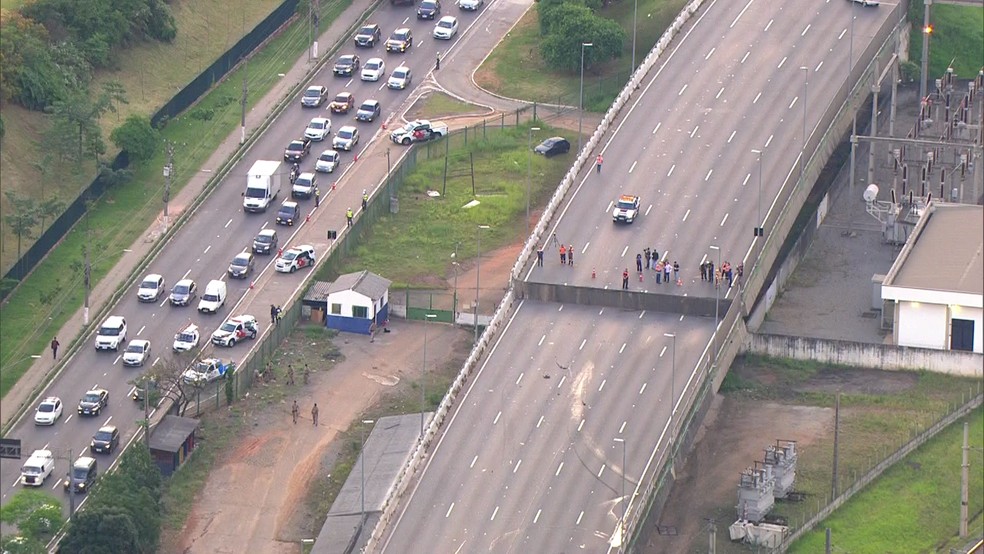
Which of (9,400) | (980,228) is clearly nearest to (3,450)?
(9,400)

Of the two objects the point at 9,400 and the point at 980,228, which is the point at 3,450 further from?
the point at 980,228

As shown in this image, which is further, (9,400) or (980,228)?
(9,400)
